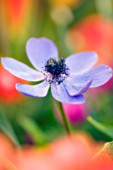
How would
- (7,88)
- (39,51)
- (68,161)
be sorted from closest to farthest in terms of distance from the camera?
(68,161) < (39,51) < (7,88)

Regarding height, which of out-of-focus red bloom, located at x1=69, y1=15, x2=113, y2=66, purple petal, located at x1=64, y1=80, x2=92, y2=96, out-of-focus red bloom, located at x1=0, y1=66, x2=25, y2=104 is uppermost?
out-of-focus red bloom, located at x1=69, y1=15, x2=113, y2=66

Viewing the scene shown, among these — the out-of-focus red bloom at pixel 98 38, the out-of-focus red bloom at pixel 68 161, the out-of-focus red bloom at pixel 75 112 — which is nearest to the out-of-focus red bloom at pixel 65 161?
the out-of-focus red bloom at pixel 68 161

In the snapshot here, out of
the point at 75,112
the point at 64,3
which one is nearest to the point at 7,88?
the point at 75,112

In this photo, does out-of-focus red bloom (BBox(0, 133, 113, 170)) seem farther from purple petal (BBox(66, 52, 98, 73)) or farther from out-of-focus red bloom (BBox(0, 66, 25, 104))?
out-of-focus red bloom (BBox(0, 66, 25, 104))

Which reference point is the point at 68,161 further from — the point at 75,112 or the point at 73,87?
the point at 75,112

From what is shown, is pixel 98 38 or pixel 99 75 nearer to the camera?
pixel 99 75

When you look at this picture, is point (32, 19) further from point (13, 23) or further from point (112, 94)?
point (112, 94)

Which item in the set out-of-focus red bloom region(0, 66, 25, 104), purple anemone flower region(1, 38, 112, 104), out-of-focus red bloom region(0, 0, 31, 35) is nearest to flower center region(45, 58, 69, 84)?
purple anemone flower region(1, 38, 112, 104)

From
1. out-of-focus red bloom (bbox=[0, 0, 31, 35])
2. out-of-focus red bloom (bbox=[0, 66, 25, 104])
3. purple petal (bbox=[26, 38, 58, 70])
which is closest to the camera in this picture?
purple petal (bbox=[26, 38, 58, 70])
